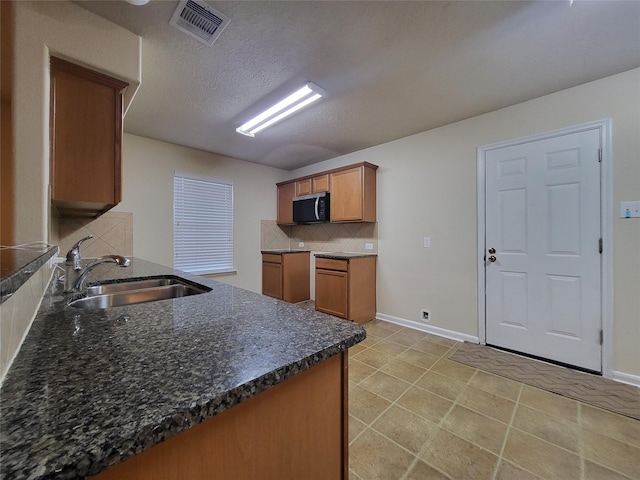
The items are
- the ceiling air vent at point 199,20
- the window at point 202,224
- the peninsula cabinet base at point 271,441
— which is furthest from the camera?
the window at point 202,224

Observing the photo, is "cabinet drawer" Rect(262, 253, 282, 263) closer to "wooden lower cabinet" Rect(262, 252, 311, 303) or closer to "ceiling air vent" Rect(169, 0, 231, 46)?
"wooden lower cabinet" Rect(262, 252, 311, 303)

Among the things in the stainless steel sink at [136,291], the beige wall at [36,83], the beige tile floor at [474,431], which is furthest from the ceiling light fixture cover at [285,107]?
the beige tile floor at [474,431]

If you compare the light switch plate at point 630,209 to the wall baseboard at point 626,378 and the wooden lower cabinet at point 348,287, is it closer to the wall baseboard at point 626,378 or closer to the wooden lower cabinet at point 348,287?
the wall baseboard at point 626,378

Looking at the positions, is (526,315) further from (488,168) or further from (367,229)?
(367,229)

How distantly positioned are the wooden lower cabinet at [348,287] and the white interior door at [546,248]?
1.34m

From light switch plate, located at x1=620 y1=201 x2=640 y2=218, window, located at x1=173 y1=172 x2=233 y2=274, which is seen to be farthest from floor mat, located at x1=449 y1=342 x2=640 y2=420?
window, located at x1=173 y1=172 x2=233 y2=274

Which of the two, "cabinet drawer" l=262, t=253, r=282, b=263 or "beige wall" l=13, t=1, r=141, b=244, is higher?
"beige wall" l=13, t=1, r=141, b=244

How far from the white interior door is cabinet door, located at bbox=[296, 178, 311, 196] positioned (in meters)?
2.43

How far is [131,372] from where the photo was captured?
528mm

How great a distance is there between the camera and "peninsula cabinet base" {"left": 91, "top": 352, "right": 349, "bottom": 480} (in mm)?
453

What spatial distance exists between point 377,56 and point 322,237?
2858 mm

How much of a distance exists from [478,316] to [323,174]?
2.69 m

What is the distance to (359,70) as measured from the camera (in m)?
1.96

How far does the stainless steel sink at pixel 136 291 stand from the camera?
1429 millimetres
